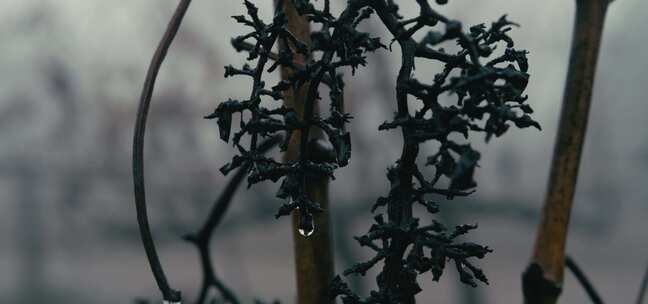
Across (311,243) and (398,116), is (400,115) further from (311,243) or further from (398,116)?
(311,243)

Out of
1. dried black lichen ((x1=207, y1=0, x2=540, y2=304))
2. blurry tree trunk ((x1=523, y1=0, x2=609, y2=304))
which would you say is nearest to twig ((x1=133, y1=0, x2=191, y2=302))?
dried black lichen ((x1=207, y1=0, x2=540, y2=304))

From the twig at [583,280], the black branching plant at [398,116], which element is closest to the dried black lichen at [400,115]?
the black branching plant at [398,116]

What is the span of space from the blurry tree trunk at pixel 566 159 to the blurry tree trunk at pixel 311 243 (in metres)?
0.14

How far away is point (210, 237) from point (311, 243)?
180mm

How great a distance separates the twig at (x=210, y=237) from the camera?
709 millimetres

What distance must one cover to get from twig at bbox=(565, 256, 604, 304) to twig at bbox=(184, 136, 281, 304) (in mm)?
246

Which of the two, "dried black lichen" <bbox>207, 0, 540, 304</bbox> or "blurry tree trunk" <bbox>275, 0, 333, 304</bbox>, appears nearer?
"dried black lichen" <bbox>207, 0, 540, 304</bbox>

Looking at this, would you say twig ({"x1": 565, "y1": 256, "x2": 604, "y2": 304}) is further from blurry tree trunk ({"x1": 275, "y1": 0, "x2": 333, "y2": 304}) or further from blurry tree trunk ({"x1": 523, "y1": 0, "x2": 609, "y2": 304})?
blurry tree trunk ({"x1": 275, "y1": 0, "x2": 333, "y2": 304})

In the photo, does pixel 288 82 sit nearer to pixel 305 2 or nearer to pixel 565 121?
pixel 305 2

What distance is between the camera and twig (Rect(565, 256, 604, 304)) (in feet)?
2.12

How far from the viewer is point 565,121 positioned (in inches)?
22.4

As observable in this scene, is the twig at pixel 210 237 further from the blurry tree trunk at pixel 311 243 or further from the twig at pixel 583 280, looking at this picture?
the twig at pixel 583 280

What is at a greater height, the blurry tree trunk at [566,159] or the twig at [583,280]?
the blurry tree trunk at [566,159]

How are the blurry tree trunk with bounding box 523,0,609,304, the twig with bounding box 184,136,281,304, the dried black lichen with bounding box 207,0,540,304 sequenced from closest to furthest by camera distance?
the dried black lichen with bounding box 207,0,540,304 → the blurry tree trunk with bounding box 523,0,609,304 → the twig with bounding box 184,136,281,304
